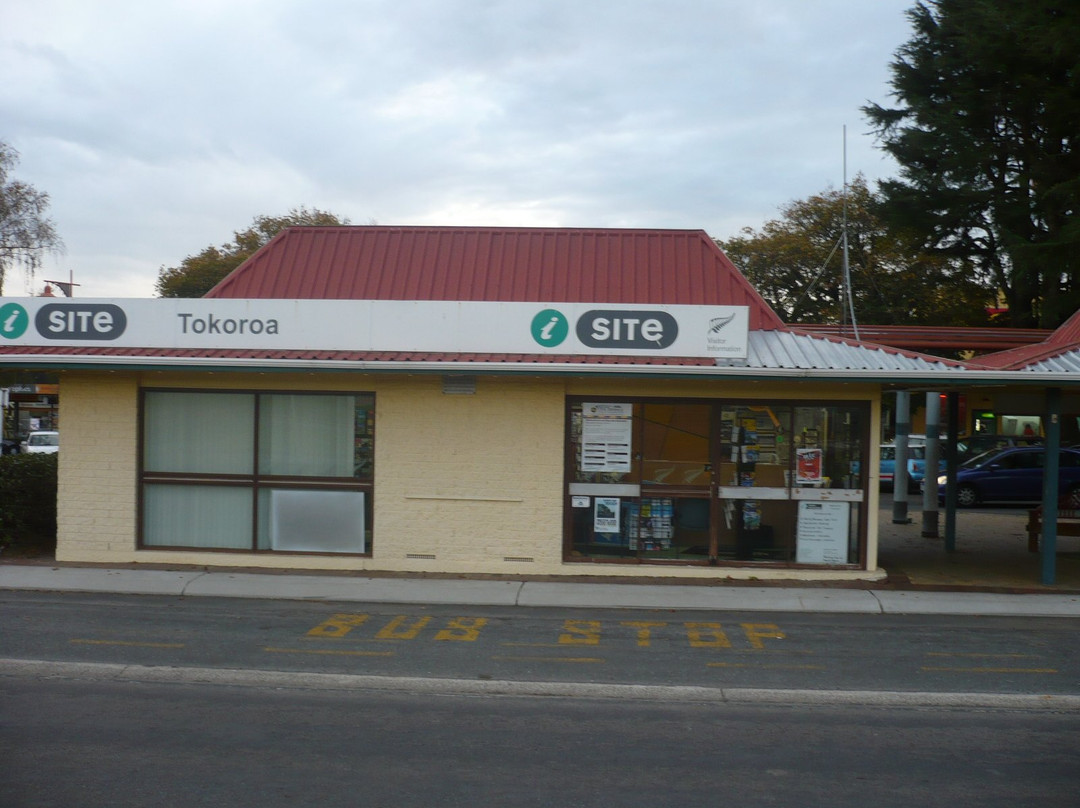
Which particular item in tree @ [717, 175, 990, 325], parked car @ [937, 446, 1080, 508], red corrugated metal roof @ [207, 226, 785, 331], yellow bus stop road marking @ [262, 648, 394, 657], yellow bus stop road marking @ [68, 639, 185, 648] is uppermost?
tree @ [717, 175, 990, 325]

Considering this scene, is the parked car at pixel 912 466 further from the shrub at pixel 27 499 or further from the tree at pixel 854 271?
the shrub at pixel 27 499

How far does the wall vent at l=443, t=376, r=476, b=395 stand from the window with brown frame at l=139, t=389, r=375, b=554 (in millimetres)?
1128

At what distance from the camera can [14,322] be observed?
13.3 metres

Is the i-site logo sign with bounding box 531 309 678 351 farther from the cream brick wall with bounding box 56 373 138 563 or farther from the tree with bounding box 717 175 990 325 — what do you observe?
the tree with bounding box 717 175 990 325

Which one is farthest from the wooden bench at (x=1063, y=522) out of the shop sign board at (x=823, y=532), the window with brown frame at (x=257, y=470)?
the window with brown frame at (x=257, y=470)

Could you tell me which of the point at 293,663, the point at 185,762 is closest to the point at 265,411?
the point at 293,663

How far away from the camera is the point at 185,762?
6.10m

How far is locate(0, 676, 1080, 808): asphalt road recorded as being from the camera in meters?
5.64

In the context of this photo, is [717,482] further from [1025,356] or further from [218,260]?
[218,260]

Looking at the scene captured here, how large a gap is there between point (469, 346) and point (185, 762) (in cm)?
736

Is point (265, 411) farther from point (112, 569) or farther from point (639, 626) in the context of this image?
point (639, 626)

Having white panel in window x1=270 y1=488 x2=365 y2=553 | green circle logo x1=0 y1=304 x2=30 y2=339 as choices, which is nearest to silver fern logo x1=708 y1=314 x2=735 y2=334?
white panel in window x1=270 y1=488 x2=365 y2=553

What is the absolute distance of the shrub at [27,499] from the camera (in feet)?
47.5

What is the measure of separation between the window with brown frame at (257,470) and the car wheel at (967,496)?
684 inches
